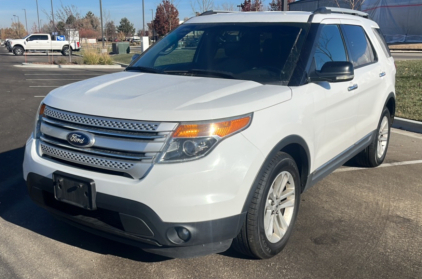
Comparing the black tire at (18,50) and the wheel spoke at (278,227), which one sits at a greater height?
the wheel spoke at (278,227)

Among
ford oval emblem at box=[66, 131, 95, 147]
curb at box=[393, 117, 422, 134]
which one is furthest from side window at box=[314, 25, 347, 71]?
curb at box=[393, 117, 422, 134]

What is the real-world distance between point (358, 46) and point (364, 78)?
407 mm

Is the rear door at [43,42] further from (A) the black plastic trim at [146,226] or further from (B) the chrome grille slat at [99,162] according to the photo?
(A) the black plastic trim at [146,226]

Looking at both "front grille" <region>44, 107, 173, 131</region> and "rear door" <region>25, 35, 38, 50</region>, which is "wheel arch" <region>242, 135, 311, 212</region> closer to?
"front grille" <region>44, 107, 173, 131</region>

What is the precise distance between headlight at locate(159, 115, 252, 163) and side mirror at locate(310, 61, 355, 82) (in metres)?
1.29

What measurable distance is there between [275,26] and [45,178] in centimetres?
246

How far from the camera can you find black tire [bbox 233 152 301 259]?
9.60 ft

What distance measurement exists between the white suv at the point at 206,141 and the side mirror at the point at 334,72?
11 mm

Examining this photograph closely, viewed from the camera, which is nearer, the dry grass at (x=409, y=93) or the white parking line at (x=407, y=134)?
the white parking line at (x=407, y=134)

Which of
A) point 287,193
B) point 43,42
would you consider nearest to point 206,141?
point 287,193

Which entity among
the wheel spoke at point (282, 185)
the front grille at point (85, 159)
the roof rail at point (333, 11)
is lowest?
the wheel spoke at point (282, 185)

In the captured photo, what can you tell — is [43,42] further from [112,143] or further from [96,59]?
[112,143]

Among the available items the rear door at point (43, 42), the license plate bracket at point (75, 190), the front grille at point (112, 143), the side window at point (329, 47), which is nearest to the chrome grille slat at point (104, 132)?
the front grille at point (112, 143)

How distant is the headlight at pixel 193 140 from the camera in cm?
267
